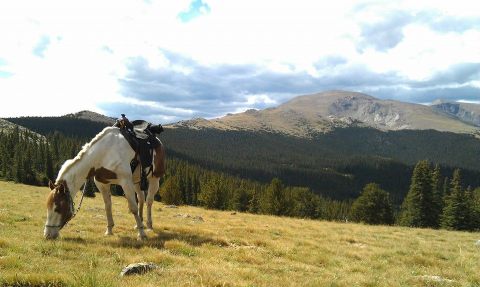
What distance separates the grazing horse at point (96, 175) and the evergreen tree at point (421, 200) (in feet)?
188

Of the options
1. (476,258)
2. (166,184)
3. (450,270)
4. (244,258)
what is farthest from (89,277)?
(166,184)

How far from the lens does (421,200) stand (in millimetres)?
61250

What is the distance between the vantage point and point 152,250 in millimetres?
10672

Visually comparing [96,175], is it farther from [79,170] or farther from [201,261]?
[201,261]

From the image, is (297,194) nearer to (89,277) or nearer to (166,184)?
(166,184)

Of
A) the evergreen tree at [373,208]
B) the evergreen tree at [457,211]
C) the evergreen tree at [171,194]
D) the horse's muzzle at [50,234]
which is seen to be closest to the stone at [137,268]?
the horse's muzzle at [50,234]

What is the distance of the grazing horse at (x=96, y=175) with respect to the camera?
11.3 m

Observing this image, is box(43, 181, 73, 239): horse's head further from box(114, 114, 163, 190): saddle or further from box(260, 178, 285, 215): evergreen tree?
box(260, 178, 285, 215): evergreen tree

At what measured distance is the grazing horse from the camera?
11.3m

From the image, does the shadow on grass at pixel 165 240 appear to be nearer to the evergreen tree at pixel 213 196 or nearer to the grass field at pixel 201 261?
the grass field at pixel 201 261

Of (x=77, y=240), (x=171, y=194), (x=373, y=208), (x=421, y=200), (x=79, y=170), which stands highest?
(x=79, y=170)

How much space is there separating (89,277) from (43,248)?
404 centimetres

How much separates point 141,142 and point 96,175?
1997 millimetres

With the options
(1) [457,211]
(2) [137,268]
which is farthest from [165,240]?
(1) [457,211]
